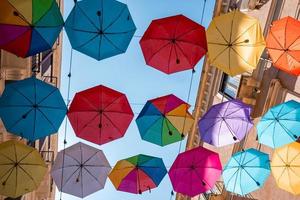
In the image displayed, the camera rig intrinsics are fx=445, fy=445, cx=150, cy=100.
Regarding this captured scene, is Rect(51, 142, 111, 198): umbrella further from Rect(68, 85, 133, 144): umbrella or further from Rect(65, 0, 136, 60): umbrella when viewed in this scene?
Rect(65, 0, 136, 60): umbrella

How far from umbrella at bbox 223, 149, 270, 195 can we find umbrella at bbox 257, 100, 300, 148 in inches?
28.6

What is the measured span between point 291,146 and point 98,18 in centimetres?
743

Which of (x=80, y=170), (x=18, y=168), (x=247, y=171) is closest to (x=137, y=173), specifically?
(x=80, y=170)

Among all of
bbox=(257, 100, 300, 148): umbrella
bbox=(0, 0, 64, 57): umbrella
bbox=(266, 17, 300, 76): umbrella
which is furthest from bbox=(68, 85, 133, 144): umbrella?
bbox=(266, 17, 300, 76): umbrella

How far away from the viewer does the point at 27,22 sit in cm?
1270

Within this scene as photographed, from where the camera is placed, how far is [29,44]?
510 inches

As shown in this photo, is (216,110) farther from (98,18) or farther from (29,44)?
(29,44)

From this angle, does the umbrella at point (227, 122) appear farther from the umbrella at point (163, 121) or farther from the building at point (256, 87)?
the building at point (256, 87)

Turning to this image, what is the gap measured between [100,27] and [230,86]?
10.7 meters

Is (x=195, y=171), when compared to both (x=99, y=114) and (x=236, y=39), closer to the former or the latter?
(x=99, y=114)

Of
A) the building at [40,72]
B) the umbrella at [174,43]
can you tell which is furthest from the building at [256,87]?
the building at [40,72]

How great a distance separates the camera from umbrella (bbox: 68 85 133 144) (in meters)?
14.5

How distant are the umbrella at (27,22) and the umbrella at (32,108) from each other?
167 cm

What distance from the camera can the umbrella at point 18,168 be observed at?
1434cm
